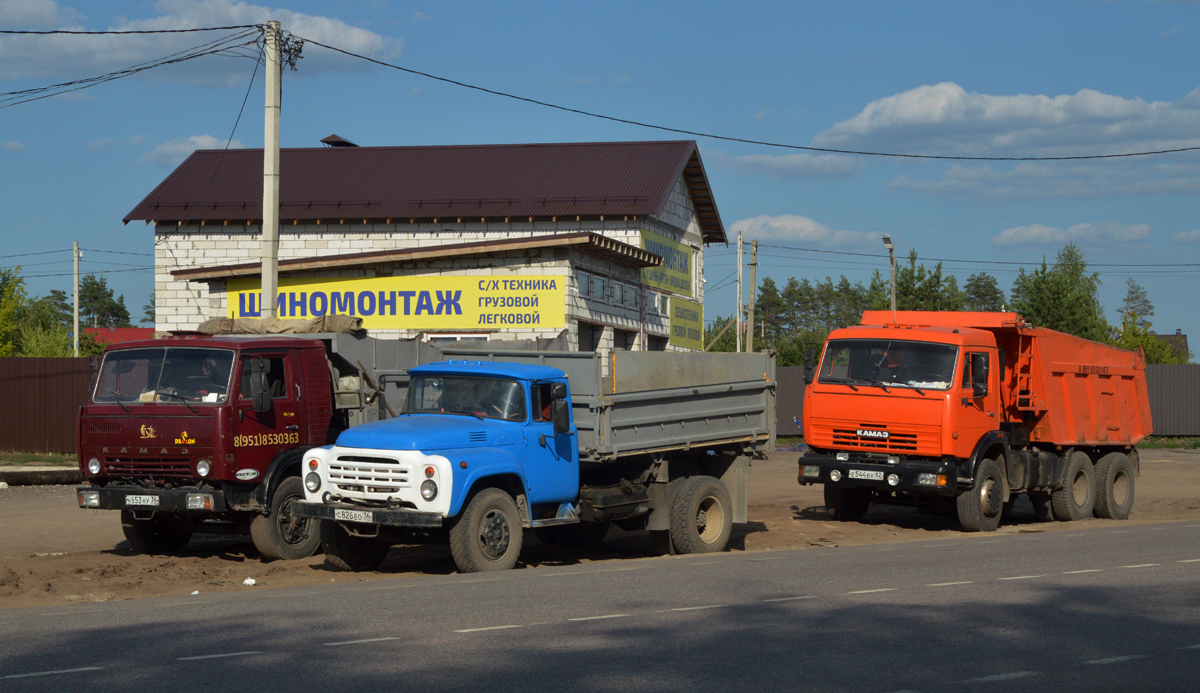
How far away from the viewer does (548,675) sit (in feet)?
22.4

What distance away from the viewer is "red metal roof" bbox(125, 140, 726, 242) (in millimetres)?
32781

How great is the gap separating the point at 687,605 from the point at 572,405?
405 cm

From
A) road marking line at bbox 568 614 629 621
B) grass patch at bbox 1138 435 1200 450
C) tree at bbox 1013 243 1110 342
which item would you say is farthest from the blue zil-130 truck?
tree at bbox 1013 243 1110 342

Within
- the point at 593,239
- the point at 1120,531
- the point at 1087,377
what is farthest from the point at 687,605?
the point at 593,239

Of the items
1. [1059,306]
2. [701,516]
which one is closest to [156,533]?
[701,516]

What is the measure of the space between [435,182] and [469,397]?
22.8 metres

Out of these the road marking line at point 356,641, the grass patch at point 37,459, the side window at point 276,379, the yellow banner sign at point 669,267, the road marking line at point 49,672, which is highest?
the yellow banner sign at point 669,267

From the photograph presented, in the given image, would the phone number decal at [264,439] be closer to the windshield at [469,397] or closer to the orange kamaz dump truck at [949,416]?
the windshield at [469,397]

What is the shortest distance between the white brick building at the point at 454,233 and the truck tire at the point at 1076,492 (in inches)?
428

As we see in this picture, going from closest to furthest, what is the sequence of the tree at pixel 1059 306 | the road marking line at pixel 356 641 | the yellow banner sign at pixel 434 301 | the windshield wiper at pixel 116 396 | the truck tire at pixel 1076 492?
1. the road marking line at pixel 356 641
2. the windshield wiper at pixel 116 396
3. the truck tire at pixel 1076 492
4. the yellow banner sign at pixel 434 301
5. the tree at pixel 1059 306

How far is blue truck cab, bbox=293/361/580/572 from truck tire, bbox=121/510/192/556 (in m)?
2.61

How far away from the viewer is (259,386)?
12.9 meters

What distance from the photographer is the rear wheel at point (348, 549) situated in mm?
12438

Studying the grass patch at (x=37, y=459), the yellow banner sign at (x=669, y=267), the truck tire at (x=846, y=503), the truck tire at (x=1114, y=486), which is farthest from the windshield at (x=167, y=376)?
the yellow banner sign at (x=669, y=267)
